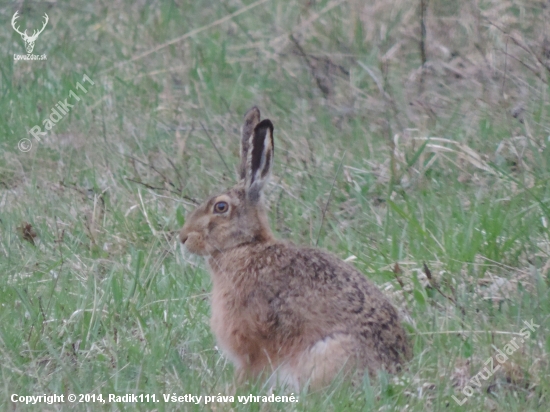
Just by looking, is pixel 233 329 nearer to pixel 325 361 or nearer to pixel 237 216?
pixel 325 361

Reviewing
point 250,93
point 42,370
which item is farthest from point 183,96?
point 42,370

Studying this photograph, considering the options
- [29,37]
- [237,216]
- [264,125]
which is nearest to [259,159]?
[264,125]

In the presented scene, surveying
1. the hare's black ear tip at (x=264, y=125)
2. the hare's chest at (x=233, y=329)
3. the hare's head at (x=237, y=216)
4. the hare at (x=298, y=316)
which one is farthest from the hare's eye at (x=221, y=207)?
the hare's chest at (x=233, y=329)

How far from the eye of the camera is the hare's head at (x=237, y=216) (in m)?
5.55

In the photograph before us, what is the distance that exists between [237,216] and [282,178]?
5.61 feet

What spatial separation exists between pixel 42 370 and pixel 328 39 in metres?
5.12

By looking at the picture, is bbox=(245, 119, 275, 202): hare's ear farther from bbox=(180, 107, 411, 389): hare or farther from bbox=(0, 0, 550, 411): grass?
bbox=(0, 0, 550, 411): grass

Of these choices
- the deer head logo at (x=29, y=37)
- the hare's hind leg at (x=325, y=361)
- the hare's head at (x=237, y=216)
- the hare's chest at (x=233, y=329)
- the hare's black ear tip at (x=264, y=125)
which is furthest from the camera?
the deer head logo at (x=29, y=37)

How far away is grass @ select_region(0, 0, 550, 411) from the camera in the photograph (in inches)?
196

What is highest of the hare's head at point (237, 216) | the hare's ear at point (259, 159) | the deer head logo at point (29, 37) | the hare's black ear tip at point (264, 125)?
the deer head logo at point (29, 37)

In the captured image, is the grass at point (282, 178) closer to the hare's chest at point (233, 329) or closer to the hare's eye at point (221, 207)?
the hare's chest at point (233, 329)

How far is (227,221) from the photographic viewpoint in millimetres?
5598

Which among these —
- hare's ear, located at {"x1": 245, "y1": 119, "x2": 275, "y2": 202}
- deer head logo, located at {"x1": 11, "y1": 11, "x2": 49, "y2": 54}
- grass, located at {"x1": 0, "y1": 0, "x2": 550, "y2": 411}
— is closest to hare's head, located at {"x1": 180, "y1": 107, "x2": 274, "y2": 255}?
hare's ear, located at {"x1": 245, "y1": 119, "x2": 275, "y2": 202}

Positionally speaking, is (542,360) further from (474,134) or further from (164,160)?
(164,160)
